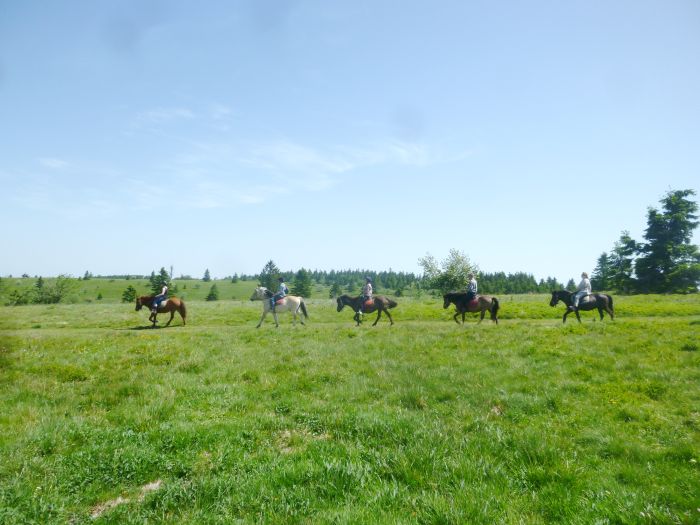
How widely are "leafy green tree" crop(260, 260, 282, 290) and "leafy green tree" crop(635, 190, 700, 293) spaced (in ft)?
277

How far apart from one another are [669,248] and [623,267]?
11.7 m

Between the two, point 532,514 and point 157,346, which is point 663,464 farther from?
point 157,346

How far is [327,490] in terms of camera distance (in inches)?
203

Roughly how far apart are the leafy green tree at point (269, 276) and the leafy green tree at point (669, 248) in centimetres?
8446

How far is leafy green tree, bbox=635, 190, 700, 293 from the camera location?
216 feet

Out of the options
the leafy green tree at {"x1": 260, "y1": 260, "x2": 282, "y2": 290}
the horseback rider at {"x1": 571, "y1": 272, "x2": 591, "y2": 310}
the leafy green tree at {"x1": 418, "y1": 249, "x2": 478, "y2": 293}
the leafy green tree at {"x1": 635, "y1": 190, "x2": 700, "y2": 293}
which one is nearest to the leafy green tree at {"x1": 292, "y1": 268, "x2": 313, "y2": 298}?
the leafy green tree at {"x1": 260, "y1": 260, "x2": 282, "y2": 290}

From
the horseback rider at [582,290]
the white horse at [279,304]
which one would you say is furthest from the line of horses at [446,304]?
the horseback rider at [582,290]

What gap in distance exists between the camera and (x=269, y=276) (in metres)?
108

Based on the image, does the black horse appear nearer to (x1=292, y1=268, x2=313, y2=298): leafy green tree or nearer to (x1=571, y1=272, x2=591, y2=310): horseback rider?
(x1=571, y1=272, x2=591, y2=310): horseback rider

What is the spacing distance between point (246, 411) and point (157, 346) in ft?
28.5

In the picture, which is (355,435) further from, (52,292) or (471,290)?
(52,292)

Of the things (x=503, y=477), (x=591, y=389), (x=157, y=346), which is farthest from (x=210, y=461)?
(x=157, y=346)

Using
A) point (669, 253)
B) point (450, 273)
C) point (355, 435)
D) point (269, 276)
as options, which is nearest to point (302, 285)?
point (269, 276)

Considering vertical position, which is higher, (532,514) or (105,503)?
(532,514)
